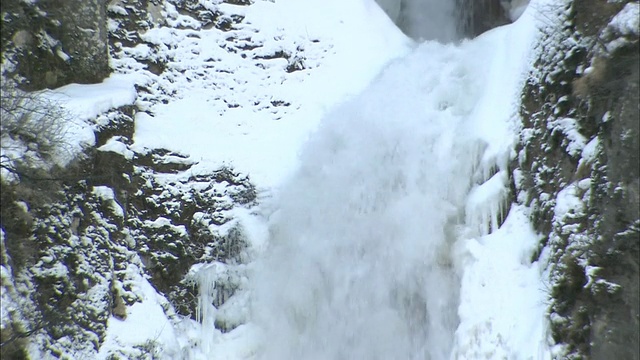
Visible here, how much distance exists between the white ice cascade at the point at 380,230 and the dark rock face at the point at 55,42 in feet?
9.24

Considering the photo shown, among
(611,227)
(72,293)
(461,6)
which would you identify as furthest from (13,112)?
(461,6)

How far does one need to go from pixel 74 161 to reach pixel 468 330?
417 centimetres

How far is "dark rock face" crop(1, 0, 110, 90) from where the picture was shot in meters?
7.22

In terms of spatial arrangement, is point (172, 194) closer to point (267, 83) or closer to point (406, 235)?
point (267, 83)

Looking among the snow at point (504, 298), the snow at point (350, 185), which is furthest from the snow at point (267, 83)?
the snow at point (504, 298)

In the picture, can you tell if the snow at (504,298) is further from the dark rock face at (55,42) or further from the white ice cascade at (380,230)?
the dark rock face at (55,42)

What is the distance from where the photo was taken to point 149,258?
7594 mm

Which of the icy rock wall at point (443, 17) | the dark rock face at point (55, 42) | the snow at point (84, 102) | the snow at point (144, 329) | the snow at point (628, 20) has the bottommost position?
the snow at point (144, 329)

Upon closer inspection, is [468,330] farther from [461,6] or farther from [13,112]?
[461,6]

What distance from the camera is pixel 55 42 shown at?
7.82m

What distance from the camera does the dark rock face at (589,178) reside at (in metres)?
5.28

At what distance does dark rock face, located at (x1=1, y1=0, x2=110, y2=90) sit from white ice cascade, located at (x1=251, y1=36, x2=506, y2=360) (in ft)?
9.24

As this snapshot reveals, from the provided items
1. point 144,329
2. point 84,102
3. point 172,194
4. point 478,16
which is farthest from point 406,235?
point 478,16

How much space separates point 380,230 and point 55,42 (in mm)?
4219
